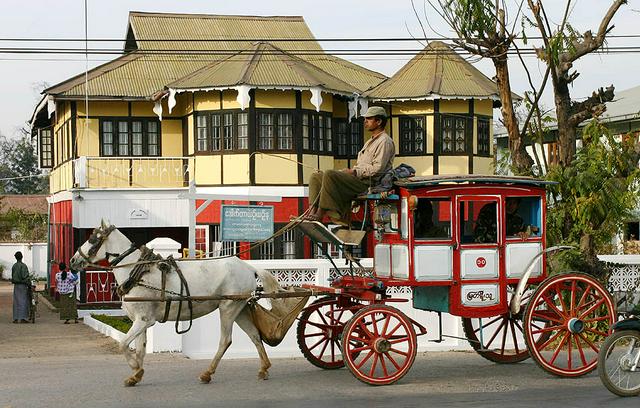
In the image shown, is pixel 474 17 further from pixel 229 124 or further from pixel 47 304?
pixel 47 304

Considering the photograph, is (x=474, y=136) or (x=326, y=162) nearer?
(x=326, y=162)

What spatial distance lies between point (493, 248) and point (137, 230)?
21442mm

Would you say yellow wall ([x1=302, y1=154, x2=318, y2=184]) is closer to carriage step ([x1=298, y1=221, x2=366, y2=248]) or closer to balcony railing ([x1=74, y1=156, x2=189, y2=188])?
balcony railing ([x1=74, y1=156, x2=189, y2=188])

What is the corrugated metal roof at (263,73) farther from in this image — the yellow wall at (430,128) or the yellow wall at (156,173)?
the yellow wall at (156,173)

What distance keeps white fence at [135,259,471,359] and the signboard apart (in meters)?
1.77

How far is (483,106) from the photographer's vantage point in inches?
1282

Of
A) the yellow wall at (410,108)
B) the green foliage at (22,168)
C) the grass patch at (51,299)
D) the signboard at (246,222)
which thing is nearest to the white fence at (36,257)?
the grass patch at (51,299)

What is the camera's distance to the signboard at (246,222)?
1780 cm

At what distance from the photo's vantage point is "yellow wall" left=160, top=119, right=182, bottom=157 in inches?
1281

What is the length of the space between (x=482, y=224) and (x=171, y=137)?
20901mm

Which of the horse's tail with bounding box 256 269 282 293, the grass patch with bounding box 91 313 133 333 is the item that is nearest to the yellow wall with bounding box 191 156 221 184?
the grass patch with bounding box 91 313 133 333

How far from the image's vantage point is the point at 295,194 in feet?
98.5

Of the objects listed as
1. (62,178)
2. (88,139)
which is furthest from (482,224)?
(62,178)

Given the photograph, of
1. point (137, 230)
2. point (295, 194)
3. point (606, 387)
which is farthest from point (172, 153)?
point (606, 387)
